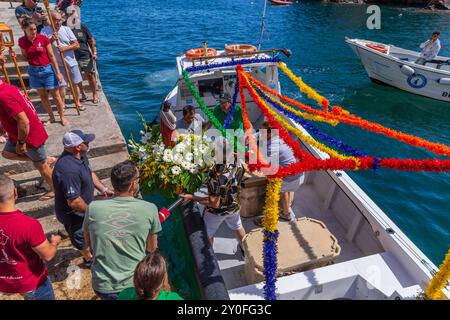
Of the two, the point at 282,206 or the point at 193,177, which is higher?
the point at 193,177

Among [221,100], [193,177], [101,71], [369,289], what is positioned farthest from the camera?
[101,71]

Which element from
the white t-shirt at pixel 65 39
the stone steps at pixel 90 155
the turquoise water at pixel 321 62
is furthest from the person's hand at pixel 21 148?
the turquoise water at pixel 321 62

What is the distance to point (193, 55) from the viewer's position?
835cm

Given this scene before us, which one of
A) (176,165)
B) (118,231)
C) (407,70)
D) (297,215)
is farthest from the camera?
(407,70)

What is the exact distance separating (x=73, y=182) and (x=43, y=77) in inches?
132

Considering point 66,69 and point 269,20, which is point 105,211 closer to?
point 66,69

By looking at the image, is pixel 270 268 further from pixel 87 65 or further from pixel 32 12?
pixel 32 12

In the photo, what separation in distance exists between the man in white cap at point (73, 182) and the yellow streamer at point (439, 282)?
13.4 ft

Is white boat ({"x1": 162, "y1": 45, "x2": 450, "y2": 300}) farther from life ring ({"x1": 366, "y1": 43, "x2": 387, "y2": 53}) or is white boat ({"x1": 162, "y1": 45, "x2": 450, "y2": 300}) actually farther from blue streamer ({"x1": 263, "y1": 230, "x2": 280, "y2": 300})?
life ring ({"x1": 366, "y1": 43, "x2": 387, "y2": 53})

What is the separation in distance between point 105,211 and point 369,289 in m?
3.25

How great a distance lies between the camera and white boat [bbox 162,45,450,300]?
3760 mm

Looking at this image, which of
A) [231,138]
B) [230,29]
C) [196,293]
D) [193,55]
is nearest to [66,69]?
[193,55]

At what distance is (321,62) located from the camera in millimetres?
20547

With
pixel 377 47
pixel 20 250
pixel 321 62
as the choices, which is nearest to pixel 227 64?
pixel 20 250
